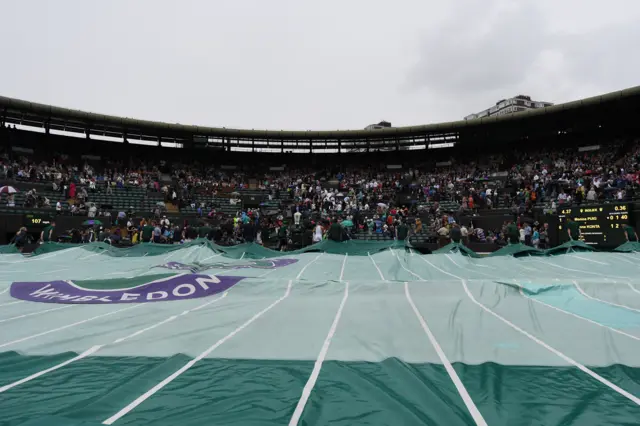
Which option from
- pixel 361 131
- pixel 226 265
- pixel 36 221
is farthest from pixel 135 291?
pixel 361 131

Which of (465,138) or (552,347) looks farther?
(465,138)

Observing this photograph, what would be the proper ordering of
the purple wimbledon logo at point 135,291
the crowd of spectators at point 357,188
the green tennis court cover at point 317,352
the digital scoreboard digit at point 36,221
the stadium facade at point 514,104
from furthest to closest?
the stadium facade at point 514,104 < the crowd of spectators at point 357,188 < the digital scoreboard digit at point 36,221 < the purple wimbledon logo at point 135,291 < the green tennis court cover at point 317,352

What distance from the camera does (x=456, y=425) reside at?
7.13 ft

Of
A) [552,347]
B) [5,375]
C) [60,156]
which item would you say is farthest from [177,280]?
[60,156]

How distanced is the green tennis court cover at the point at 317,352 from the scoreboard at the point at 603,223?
437 inches

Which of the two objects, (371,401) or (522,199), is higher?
(522,199)

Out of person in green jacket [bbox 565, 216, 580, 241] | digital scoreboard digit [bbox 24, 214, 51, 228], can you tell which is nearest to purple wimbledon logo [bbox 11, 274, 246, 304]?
person in green jacket [bbox 565, 216, 580, 241]

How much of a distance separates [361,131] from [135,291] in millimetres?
30246

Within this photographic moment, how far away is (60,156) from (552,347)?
117ft

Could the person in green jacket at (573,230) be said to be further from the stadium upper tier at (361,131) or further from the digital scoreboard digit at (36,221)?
the digital scoreboard digit at (36,221)

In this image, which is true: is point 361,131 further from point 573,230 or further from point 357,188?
point 573,230

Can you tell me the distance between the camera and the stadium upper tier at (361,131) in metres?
27.7

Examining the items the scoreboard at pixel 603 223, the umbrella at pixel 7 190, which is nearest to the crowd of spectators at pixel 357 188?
the umbrella at pixel 7 190

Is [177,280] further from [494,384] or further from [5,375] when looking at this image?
[494,384]
